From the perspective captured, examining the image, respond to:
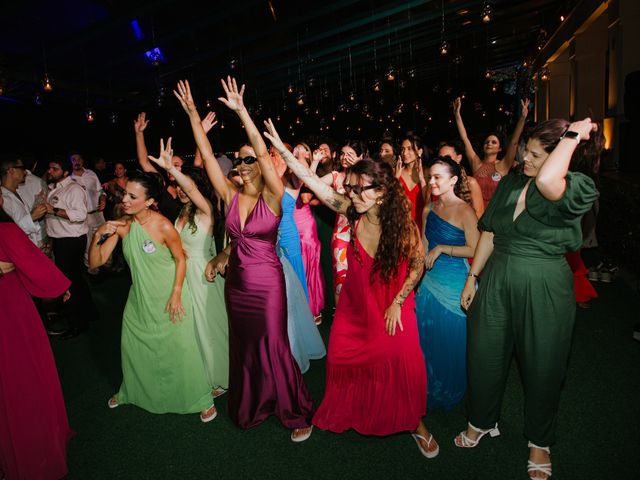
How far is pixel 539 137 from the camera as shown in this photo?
1.86 meters

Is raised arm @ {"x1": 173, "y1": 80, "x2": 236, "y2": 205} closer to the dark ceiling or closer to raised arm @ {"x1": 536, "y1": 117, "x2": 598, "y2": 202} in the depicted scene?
raised arm @ {"x1": 536, "y1": 117, "x2": 598, "y2": 202}

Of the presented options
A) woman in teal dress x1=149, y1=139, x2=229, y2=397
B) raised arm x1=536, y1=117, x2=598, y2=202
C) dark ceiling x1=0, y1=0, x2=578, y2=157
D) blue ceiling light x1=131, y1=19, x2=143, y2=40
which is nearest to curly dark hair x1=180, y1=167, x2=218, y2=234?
woman in teal dress x1=149, y1=139, x2=229, y2=397

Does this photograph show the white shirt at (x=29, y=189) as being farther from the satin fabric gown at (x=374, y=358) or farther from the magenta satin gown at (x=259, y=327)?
the satin fabric gown at (x=374, y=358)

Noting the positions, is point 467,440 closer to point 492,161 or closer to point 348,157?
point 348,157

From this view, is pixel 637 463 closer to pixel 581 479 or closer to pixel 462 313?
pixel 581 479

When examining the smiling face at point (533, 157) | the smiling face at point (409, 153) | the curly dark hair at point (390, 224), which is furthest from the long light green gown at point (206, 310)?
the smiling face at point (409, 153)

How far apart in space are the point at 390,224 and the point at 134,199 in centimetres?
160

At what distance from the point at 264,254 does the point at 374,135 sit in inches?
940

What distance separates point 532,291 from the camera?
194cm

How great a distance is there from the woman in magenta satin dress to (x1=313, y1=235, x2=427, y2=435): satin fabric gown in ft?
1.09

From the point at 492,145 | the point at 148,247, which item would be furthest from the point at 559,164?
the point at 492,145

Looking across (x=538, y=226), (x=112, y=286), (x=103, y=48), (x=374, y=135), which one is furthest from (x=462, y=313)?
(x=374, y=135)

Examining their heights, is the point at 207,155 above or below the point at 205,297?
above

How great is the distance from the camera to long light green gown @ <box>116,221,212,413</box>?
2646 millimetres
